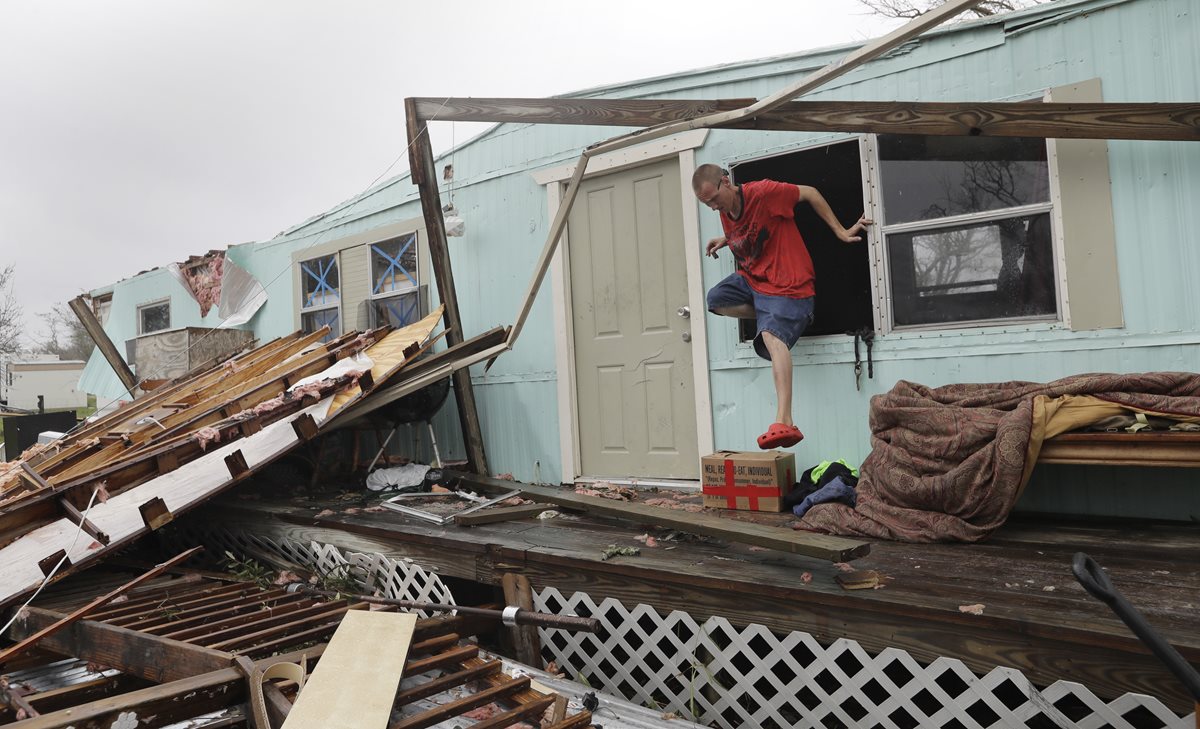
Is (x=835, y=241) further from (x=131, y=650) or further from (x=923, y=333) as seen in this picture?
(x=131, y=650)

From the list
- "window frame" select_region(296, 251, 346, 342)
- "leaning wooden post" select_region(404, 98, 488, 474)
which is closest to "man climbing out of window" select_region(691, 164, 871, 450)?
"leaning wooden post" select_region(404, 98, 488, 474)

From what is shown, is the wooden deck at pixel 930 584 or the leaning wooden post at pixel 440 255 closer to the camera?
the wooden deck at pixel 930 584

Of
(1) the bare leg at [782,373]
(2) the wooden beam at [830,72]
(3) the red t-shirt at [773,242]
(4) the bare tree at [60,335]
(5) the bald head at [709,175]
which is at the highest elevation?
(4) the bare tree at [60,335]

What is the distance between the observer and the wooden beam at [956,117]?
3.25 m

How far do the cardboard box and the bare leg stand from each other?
269 mm

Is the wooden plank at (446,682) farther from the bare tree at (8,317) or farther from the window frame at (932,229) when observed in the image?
the bare tree at (8,317)

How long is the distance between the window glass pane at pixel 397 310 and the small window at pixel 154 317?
5422mm

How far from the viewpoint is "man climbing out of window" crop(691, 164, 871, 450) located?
422 cm

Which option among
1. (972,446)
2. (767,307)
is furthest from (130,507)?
(972,446)

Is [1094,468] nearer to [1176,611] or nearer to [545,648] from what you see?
[1176,611]

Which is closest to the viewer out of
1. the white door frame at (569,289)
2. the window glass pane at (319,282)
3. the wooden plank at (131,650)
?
the wooden plank at (131,650)

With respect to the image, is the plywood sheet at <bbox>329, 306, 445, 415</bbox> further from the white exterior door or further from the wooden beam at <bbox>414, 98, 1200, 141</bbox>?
the wooden beam at <bbox>414, 98, 1200, 141</bbox>

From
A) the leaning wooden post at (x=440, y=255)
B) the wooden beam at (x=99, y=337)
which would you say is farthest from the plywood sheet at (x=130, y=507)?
the wooden beam at (x=99, y=337)

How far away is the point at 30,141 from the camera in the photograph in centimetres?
3019
